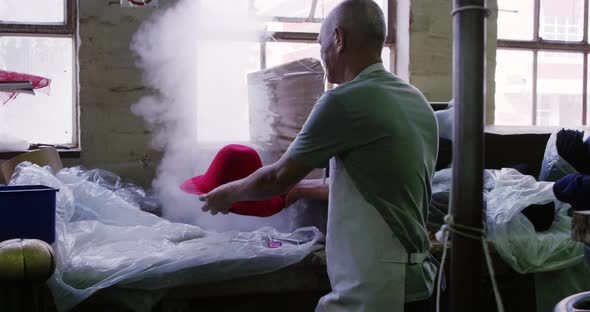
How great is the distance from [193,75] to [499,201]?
1889mm

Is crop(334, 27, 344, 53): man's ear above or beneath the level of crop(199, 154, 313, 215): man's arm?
above

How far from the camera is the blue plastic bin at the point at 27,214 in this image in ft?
7.41

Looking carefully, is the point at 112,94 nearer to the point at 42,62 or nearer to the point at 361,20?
the point at 42,62

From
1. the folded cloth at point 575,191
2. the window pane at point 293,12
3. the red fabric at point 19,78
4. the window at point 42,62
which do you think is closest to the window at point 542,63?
the window pane at point 293,12

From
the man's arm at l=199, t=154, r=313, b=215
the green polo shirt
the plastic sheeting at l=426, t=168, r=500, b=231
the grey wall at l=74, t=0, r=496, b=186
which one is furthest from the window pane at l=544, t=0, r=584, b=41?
the man's arm at l=199, t=154, r=313, b=215

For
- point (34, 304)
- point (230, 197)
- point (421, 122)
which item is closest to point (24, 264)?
point (34, 304)

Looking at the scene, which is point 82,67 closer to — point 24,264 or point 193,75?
point 193,75

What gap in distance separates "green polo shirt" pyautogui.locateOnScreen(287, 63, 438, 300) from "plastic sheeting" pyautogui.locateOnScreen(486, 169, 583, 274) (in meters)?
1.09

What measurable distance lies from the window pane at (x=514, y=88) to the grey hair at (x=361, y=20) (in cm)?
256

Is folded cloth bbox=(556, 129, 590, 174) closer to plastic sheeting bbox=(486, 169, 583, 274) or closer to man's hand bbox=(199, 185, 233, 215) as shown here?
plastic sheeting bbox=(486, 169, 583, 274)

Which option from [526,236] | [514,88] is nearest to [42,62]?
[526,236]

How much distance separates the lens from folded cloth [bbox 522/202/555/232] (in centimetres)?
289

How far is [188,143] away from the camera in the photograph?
3518 mm

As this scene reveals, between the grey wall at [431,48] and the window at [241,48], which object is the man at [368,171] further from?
the grey wall at [431,48]
